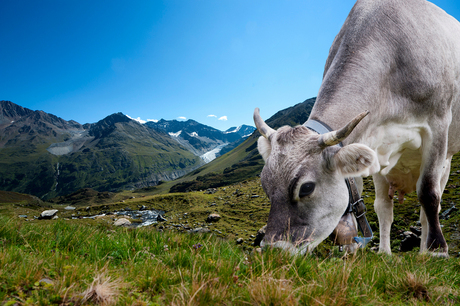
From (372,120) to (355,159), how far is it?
1.75 m

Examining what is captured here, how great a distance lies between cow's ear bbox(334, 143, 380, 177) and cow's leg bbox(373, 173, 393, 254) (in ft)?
13.8

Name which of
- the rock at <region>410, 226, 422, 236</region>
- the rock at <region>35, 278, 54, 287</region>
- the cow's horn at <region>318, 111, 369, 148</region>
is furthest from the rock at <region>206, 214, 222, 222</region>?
the rock at <region>35, 278, 54, 287</region>

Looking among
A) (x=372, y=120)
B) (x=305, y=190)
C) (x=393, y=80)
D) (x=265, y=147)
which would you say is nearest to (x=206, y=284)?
(x=305, y=190)

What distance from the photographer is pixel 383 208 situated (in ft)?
25.9

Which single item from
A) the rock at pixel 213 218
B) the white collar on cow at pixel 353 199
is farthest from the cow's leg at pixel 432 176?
the rock at pixel 213 218

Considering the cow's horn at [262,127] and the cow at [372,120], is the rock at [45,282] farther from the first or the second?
the cow's horn at [262,127]

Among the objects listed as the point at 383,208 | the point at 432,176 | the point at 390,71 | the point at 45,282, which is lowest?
the point at 383,208

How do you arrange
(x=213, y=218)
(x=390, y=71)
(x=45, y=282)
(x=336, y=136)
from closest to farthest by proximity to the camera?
(x=45, y=282)
(x=336, y=136)
(x=390, y=71)
(x=213, y=218)

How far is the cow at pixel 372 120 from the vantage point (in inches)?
165

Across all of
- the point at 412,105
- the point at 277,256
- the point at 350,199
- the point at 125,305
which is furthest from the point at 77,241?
the point at 412,105

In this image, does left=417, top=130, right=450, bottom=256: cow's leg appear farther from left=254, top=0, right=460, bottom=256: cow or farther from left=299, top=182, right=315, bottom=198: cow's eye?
left=299, top=182, right=315, bottom=198: cow's eye

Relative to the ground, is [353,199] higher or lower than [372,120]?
lower

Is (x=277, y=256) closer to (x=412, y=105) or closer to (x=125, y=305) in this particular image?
(x=125, y=305)

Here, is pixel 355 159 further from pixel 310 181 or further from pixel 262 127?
pixel 262 127
